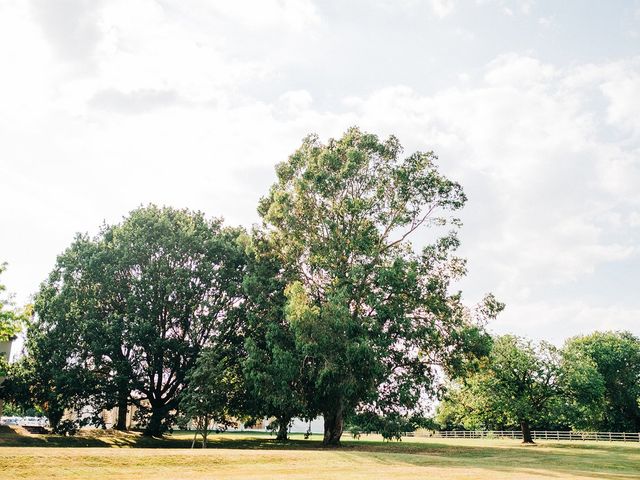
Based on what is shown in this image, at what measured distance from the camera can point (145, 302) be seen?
36812mm

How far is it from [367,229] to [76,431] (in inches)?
1013

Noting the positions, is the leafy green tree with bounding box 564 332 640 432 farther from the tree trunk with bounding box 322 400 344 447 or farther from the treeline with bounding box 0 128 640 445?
the tree trunk with bounding box 322 400 344 447

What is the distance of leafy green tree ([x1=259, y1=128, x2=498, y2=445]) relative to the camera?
92.1 ft

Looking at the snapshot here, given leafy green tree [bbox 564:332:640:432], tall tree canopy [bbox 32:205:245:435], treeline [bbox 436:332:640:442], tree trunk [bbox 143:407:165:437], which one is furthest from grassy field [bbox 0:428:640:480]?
leafy green tree [bbox 564:332:640:432]

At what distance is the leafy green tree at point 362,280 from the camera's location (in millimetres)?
28078

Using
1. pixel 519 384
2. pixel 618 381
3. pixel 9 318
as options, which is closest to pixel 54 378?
pixel 9 318

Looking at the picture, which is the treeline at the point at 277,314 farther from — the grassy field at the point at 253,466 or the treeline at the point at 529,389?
the treeline at the point at 529,389

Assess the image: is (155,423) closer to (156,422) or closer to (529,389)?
(156,422)

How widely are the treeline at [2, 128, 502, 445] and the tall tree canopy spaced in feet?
0.36

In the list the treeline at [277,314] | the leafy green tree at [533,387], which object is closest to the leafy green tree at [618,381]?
the leafy green tree at [533,387]

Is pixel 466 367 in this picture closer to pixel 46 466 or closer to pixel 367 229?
pixel 367 229

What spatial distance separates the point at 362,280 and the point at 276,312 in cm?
590

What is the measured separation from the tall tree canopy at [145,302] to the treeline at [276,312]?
0.36 feet

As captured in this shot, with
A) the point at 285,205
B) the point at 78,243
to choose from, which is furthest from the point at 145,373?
the point at 285,205
